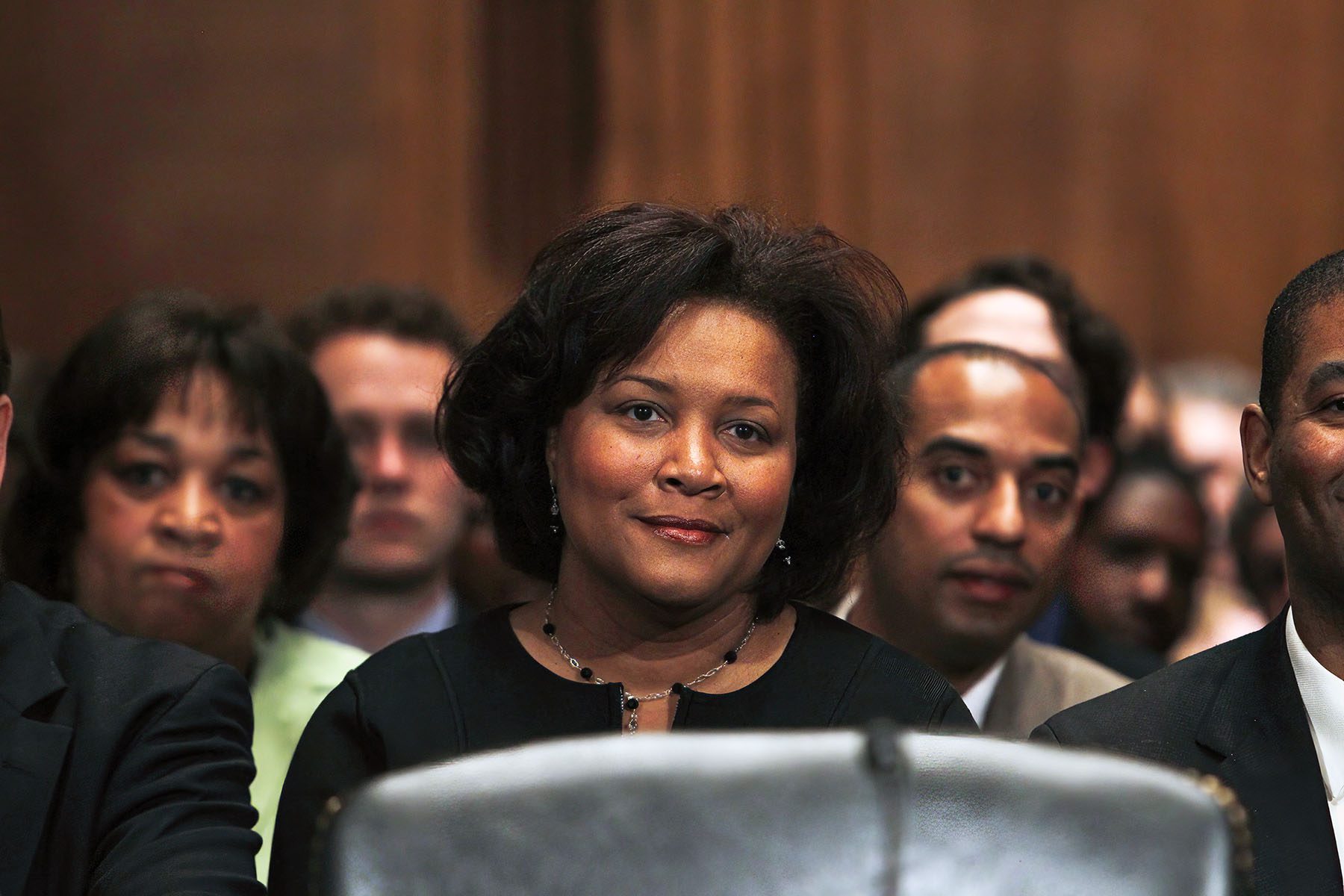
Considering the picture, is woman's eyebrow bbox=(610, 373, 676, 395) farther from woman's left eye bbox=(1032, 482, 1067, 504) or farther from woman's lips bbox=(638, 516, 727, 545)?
woman's left eye bbox=(1032, 482, 1067, 504)

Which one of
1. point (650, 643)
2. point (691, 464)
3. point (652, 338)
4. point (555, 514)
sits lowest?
point (650, 643)

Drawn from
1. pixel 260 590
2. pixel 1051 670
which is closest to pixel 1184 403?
pixel 1051 670

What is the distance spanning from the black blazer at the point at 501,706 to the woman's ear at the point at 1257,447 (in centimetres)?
47

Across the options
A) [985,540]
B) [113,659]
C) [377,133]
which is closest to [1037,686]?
[985,540]

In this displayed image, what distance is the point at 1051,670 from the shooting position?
305 cm

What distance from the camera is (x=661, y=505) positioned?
2180 millimetres

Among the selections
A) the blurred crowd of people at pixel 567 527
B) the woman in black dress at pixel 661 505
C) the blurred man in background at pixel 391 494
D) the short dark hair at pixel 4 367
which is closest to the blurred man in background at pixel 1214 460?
the blurred crowd of people at pixel 567 527

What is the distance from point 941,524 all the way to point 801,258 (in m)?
0.72

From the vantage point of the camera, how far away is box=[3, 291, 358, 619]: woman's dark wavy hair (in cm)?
294

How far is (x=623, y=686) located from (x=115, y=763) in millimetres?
632

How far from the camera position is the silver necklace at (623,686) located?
225 centimetres

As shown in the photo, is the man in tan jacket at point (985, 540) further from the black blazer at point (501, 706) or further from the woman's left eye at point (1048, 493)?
the black blazer at point (501, 706)

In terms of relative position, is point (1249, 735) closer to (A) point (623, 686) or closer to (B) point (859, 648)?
(B) point (859, 648)

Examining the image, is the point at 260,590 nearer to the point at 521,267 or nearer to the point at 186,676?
the point at 186,676
